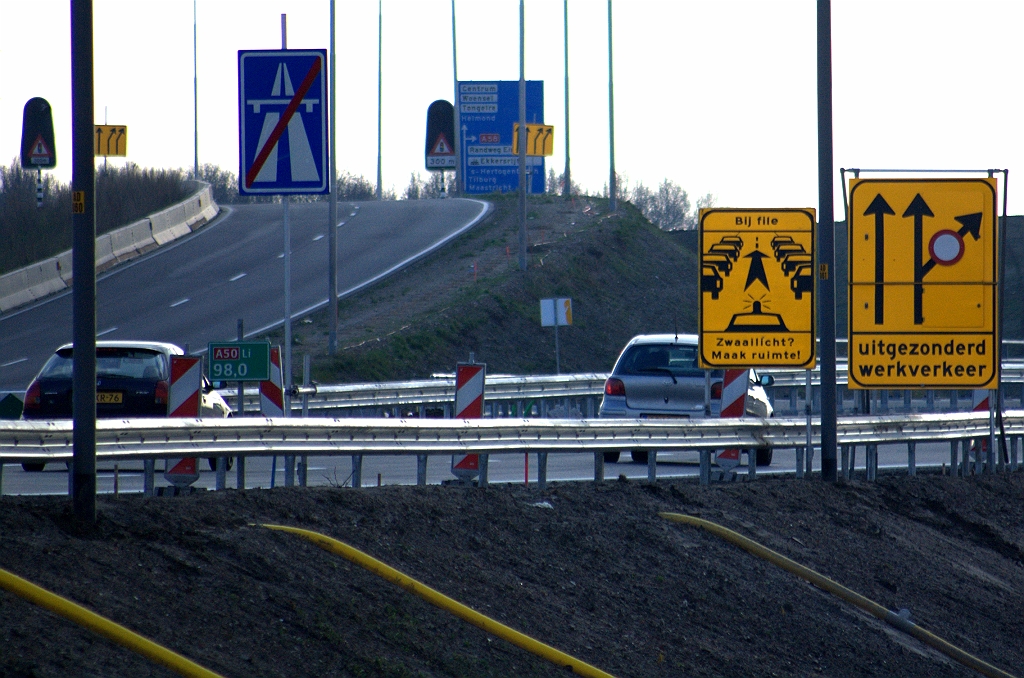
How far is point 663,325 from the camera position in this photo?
46.6 metres

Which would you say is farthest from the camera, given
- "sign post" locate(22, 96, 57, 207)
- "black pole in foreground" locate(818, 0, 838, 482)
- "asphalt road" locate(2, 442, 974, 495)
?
"sign post" locate(22, 96, 57, 207)

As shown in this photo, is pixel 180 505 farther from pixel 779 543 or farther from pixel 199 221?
pixel 199 221

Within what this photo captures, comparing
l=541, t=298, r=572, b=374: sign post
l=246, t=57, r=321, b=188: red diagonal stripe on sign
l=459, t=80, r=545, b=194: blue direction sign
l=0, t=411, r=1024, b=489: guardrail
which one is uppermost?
l=459, t=80, r=545, b=194: blue direction sign

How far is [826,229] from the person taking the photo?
561 inches

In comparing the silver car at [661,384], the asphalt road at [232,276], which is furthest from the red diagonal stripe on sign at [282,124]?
the asphalt road at [232,276]

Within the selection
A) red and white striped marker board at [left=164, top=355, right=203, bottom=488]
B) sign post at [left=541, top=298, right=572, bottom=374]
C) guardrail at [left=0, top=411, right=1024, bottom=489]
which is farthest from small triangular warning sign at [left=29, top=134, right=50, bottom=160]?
guardrail at [left=0, top=411, right=1024, bottom=489]

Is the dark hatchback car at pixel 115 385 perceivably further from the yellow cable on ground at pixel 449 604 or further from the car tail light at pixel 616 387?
the yellow cable on ground at pixel 449 604

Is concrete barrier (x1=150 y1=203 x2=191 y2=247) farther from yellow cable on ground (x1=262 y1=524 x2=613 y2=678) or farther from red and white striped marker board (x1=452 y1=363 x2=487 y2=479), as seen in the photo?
yellow cable on ground (x1=262 y1=524 x2=613 y2=678)

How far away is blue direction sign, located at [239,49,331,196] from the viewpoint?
37.1ft

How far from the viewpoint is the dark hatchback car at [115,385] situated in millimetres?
16578

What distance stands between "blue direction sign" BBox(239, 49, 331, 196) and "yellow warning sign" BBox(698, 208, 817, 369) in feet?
15.1

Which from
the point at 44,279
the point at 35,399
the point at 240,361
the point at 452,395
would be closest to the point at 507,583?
the point at 240,361

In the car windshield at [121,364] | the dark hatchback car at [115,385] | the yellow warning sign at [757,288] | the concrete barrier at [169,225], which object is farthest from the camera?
the concrete barrier at [169,225]

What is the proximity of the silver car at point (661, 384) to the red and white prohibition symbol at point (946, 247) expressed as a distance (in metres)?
2.97
